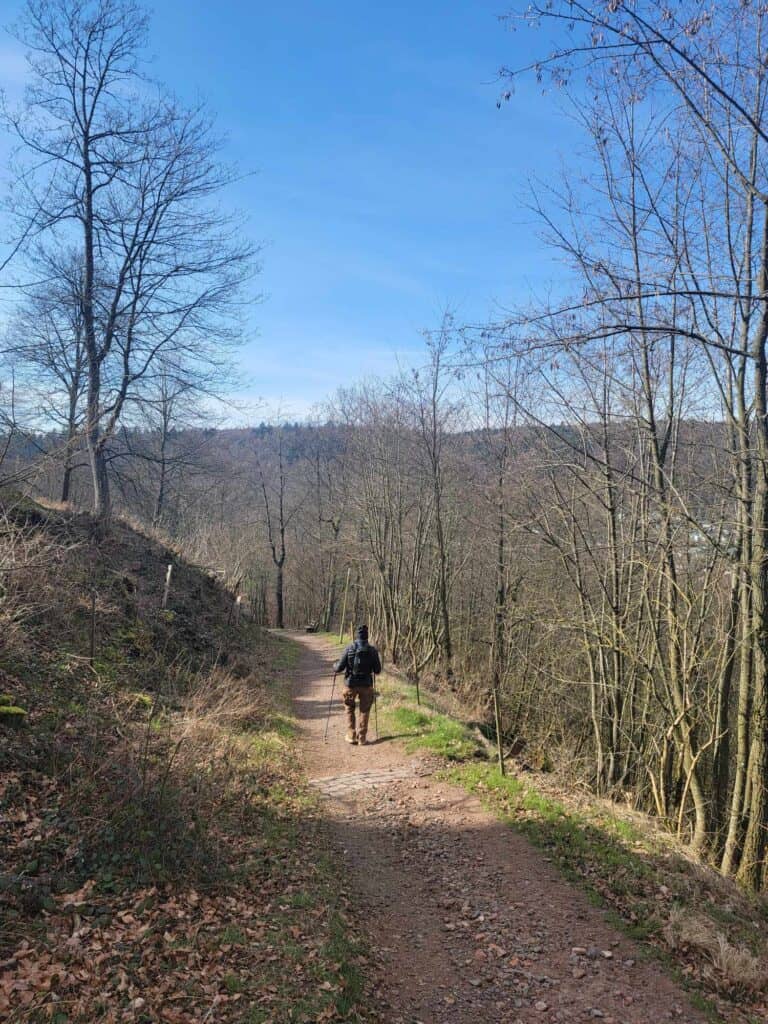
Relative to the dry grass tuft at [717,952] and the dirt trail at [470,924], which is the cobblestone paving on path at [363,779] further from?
the dry grass tuft at [717,952]

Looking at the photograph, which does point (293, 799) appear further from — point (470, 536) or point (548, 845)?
point (470, 536)

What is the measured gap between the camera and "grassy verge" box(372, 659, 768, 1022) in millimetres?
4988

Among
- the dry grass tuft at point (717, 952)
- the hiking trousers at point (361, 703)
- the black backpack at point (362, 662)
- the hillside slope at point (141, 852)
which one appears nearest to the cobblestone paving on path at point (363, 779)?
the hillside slope at point (141, 852)

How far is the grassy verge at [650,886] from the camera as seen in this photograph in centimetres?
499

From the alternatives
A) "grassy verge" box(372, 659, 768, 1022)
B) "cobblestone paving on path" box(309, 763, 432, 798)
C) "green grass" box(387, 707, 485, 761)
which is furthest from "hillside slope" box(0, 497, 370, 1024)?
"grassy verge" box(372, 659, 768, 1022)

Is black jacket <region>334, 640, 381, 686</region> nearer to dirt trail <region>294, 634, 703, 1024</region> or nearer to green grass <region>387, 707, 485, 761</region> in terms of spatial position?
green grass <region>387, 707, 485, 761</region>

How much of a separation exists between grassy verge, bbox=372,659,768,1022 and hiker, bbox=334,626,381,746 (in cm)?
222

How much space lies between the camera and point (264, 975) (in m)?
4.34

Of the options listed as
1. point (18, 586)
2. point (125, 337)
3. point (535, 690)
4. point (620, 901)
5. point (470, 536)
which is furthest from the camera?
point (470, 536)

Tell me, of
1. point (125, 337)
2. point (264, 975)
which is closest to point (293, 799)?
point (264, 975)

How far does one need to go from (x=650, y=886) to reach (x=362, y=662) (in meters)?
6.09

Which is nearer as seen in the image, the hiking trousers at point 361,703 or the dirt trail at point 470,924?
the dirt trail at point 470,924

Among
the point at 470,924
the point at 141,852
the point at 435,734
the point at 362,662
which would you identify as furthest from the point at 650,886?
the point at 362,662

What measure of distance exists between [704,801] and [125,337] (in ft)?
52.6
